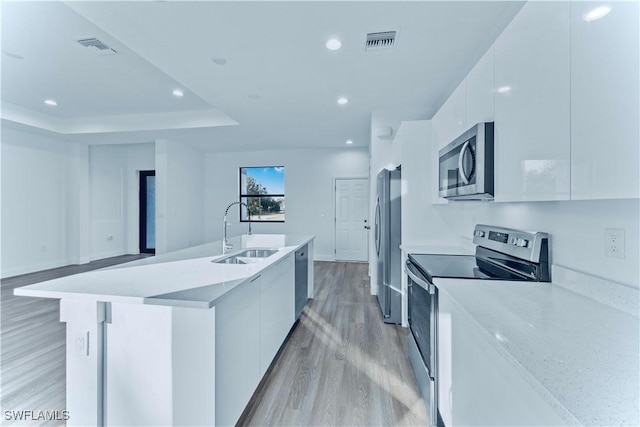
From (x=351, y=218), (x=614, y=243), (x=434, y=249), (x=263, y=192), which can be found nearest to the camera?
(x=614, y=243)

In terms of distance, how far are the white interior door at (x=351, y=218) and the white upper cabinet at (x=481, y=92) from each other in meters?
4.56

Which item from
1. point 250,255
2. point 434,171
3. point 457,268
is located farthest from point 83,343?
point 434,171

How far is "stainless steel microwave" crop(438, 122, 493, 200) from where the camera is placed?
1471 mm

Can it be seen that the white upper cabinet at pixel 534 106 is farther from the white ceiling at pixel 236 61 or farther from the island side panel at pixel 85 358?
the island side panel at pixel 85 358

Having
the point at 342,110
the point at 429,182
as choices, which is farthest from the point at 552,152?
the point at 342,110

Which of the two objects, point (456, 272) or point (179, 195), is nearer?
point (456, 272)

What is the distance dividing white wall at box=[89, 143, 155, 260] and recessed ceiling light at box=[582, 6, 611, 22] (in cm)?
786

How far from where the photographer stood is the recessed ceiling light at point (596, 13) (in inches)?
31.1

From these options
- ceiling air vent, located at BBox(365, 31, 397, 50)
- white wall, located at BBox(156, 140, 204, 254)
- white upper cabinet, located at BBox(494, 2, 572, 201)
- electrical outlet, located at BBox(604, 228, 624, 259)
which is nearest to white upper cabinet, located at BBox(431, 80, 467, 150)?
white upper cabinet, located at BBox(494, 2, 572, 201)

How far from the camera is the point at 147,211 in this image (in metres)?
7.13

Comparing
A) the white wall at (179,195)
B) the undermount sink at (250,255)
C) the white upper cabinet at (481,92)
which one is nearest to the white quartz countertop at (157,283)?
the undermount sink at (250,255)

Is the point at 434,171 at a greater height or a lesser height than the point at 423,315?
greater

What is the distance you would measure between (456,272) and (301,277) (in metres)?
1.75

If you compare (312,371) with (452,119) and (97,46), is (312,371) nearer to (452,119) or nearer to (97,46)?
(452,119)
